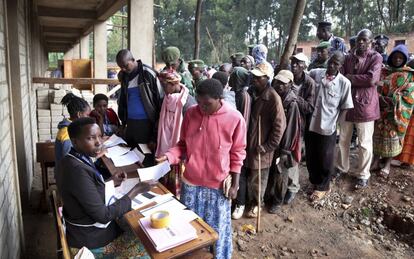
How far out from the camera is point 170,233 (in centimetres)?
169

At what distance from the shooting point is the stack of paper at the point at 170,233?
5.27ft

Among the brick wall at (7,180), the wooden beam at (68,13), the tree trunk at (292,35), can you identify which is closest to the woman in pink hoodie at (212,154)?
the brick wall at (7,180)

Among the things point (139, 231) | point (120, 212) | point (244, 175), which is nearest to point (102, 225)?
point (120, 212)

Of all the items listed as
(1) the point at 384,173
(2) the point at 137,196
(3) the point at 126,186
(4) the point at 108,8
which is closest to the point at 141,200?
(2) the point at 137,196

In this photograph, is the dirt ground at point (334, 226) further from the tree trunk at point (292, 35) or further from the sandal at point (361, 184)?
the tree trunk at point (292, 35)

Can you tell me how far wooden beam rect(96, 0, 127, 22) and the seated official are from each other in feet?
13.3

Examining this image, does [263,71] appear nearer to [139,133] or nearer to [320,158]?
[139,133]

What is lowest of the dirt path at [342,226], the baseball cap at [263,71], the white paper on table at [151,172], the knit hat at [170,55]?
the dirt path at [342,226]

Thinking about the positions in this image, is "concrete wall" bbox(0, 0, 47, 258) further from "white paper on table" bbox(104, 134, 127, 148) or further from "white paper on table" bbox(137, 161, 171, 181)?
"white paper on table" bbox(137, 161, 171, 181)

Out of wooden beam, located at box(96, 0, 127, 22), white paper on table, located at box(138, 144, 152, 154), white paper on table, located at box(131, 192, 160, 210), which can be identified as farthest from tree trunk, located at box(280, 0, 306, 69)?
white paper on table, located at box(131, 192, 160, 210)

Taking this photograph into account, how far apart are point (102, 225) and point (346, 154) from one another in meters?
3.80

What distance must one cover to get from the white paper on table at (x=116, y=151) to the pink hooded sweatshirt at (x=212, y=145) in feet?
1.84

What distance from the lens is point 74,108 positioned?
298 centimetres

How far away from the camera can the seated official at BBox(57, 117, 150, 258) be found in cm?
182
